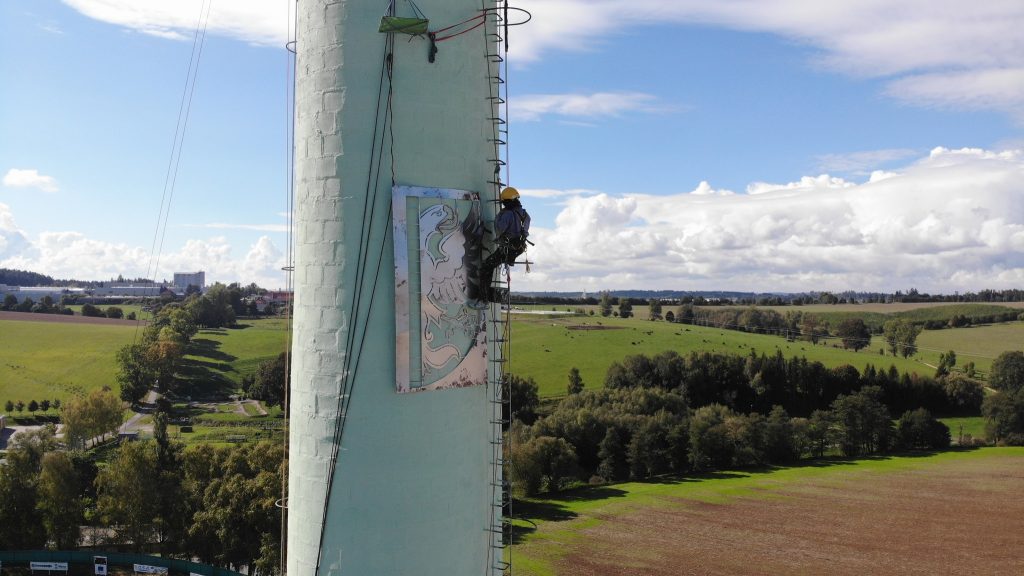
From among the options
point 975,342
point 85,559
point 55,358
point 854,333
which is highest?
point 854,333

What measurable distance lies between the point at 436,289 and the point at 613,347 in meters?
139

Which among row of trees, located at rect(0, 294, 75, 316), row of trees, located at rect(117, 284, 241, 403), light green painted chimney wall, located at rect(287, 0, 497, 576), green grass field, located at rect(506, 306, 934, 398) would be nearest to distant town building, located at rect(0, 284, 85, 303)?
row of trees, located at rect(0, 294, 75, 316)

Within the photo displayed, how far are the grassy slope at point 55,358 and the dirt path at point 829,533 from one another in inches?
3155

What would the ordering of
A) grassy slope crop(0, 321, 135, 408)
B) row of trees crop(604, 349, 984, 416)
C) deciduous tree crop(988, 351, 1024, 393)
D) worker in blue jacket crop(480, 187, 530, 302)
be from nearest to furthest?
worker in blue jacket crop(480, 187, 530, 302)
grassy slope crop(0, 321, 135, 408)
deciduous tree crop(988, 351, 1024, 393)
row of trees crop(604, 349, 984, 416)

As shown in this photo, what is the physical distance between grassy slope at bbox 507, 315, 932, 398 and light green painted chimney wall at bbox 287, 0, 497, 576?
112 m

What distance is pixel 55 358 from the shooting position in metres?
107

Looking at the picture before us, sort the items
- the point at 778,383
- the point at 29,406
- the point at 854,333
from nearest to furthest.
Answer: the point at 29,406 → the point at 778,383 → the point at 854,333

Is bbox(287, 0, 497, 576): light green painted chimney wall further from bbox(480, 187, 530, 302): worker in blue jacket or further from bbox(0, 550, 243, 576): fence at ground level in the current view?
bbox(0, 550, 243, 576): fence at ground level

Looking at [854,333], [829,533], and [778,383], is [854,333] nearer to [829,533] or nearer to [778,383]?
[778,383]

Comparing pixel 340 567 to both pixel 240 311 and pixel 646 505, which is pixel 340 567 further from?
pixel 240 311

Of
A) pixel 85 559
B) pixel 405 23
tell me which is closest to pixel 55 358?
pixel 85 559

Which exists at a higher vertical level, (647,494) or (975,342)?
(975,342)

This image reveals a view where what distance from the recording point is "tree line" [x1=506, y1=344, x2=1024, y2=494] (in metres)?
88.3

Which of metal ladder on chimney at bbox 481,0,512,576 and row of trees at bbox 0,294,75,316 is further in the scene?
row of trees at bbox 0,294,75,316
